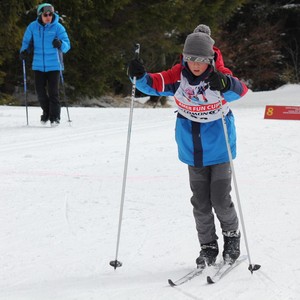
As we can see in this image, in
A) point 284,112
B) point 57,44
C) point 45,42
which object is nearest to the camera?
point 57,44

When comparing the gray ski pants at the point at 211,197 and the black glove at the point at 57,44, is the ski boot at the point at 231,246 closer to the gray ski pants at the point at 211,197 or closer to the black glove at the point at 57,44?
the gray ski pants at the point at 211,197

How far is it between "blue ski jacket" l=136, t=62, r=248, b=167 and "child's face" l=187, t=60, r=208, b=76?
7 cm

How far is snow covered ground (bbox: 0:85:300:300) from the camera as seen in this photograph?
338cm

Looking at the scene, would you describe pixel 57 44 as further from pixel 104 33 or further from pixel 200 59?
pixel 104 33

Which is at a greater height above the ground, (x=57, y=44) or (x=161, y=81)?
(x=57, y=44)

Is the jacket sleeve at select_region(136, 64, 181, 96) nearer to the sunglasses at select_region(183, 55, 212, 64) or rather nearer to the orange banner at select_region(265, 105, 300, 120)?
the sunglasses at select_region(183, 55, 212, 64)

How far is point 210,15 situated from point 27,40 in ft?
32.4

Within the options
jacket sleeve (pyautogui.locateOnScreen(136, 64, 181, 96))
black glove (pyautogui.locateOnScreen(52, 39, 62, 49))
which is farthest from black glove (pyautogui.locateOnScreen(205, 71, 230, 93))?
black glove (pyautogui.locateOnScreen(52, 39, 62, 49))

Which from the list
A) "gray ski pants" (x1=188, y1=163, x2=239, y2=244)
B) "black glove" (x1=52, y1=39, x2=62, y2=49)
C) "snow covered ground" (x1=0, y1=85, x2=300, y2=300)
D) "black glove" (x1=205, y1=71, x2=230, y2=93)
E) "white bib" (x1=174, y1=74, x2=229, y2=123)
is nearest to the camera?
"black glove" (x1=205, y1=71, x2=230, y2=93)

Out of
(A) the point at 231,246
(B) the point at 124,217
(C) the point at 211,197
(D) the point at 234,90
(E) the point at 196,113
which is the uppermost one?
(D) the point at 234,90

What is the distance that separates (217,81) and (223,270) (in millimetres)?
1188

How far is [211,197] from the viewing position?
3.64 meters

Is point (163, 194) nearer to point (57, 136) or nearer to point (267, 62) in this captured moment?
point (57, 136)

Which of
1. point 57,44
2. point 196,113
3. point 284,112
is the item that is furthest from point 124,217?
point 284,112
